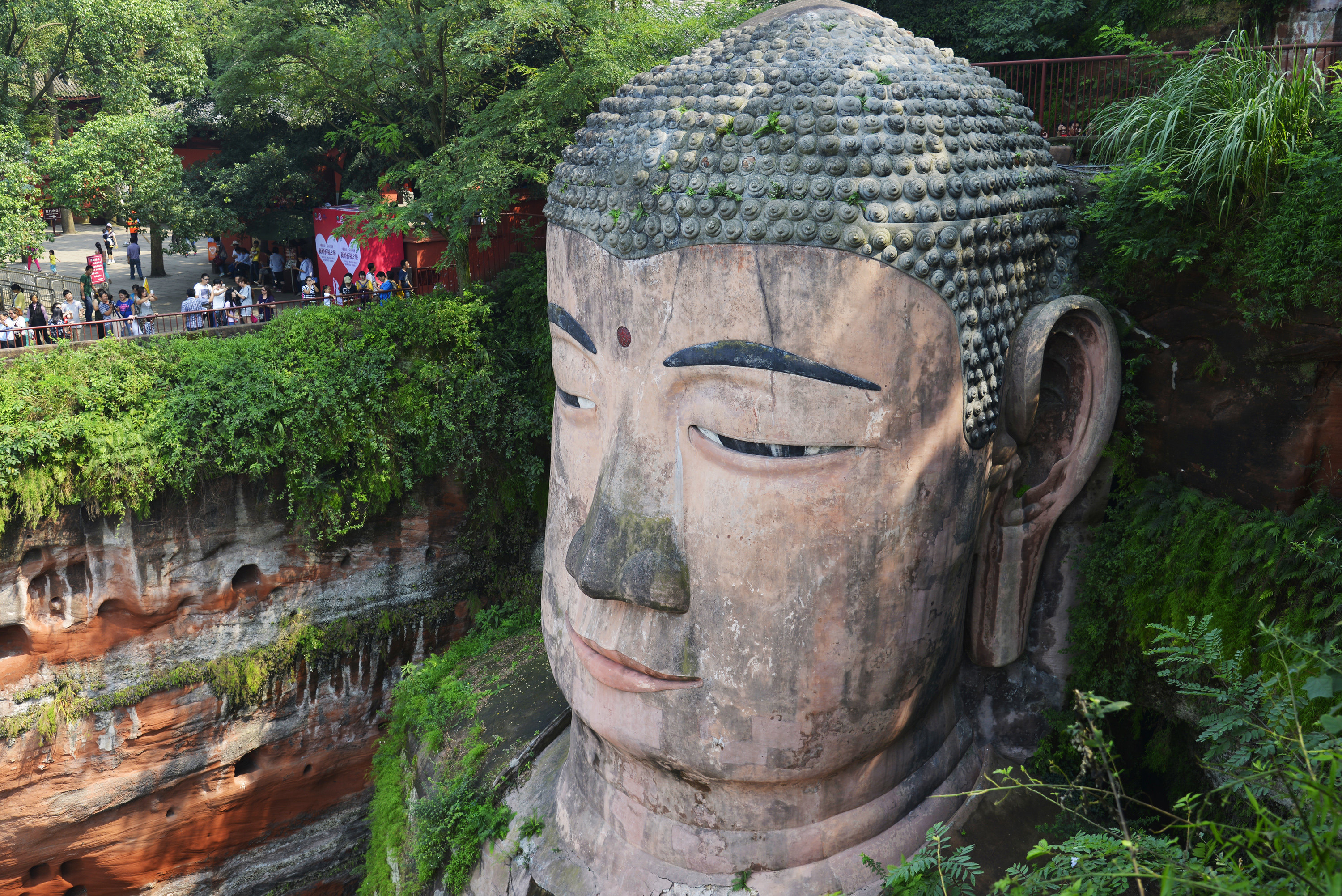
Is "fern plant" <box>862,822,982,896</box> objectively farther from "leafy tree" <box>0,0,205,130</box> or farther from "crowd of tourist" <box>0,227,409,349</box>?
"leafy tree" <box>0,0,205,130</box>

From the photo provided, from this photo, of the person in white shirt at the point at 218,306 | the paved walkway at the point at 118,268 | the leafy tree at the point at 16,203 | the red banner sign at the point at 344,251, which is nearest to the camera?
the leafy tree at the point at 16,203

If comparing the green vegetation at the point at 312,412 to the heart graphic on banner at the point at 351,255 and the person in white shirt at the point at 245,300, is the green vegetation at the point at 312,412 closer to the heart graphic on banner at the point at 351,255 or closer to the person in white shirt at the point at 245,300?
the person in white shirt at the point at 245,300

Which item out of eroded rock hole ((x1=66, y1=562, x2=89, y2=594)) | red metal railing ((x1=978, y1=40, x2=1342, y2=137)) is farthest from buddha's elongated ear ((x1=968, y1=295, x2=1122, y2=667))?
eroded rock hole ((x1=66, y1=562, x2=89, y2=594))

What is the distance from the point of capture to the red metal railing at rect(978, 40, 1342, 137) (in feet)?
25.7

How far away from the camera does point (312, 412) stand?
38.5 feet

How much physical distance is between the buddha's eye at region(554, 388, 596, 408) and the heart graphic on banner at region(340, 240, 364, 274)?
451 inches

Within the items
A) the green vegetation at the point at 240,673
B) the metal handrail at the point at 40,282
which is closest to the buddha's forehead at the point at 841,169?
the green vegetation at the point at 240,673

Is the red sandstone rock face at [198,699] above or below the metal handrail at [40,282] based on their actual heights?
below

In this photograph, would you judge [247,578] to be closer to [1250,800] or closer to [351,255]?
[351,255]

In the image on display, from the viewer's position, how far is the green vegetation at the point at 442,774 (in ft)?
24.0

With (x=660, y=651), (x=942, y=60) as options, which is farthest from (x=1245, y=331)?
(x=660, y=651)

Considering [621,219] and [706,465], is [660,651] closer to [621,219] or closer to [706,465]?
[706,465]

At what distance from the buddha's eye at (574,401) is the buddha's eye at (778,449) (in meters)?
1.03

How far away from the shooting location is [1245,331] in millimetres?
5465
